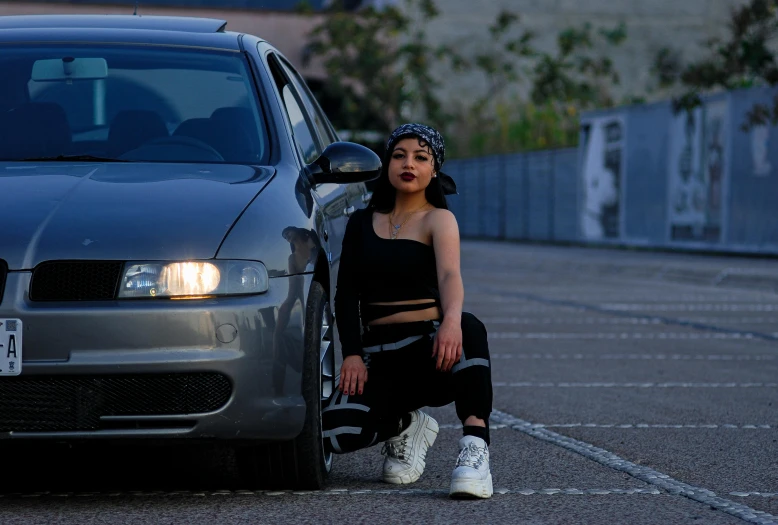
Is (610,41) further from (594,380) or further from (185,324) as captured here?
(185,324)

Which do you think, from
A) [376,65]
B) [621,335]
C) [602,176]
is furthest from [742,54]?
[376,65]

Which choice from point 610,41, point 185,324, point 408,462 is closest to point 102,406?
point 185,324

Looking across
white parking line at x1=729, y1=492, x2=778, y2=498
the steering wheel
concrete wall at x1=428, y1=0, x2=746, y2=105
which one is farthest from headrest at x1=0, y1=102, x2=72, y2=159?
concrete wall at x1=428, y1=0, x2=746, y2=105

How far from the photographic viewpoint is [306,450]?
15.1 feet

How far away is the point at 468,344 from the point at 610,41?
35862mm

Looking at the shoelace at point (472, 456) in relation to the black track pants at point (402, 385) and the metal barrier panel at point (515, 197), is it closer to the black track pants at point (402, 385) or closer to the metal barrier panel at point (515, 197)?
the black track pants at point (402, 385)

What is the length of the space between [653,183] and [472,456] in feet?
65.3

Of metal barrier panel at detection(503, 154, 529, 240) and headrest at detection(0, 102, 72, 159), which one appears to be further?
metal barrier panel at detection(503, 154, 529, 240)

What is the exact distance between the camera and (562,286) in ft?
58.3

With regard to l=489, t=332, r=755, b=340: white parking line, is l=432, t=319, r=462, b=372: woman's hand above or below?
above

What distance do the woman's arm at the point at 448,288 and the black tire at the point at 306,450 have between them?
0.40 metres

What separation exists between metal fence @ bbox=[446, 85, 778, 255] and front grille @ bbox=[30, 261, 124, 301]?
1681cm

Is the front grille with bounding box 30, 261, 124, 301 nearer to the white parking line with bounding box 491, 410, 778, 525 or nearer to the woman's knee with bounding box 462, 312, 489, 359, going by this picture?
the woman's knee with bounding box 462, 312, 489, 359

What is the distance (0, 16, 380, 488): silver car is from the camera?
4.20 metres
